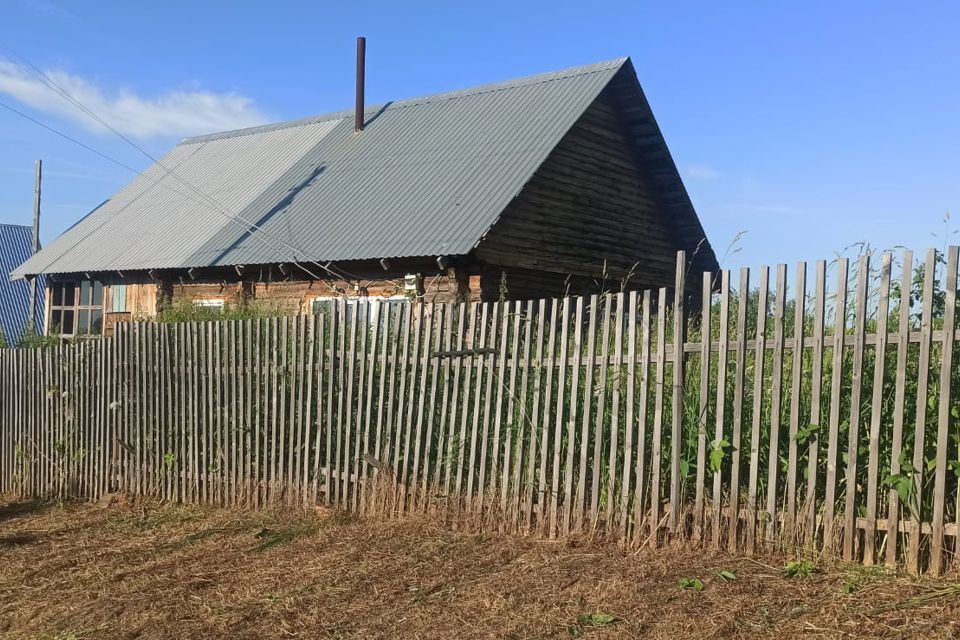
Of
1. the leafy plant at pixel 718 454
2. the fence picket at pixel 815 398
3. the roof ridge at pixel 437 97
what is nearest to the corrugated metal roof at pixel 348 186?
the roof ridge at pixel 437 97

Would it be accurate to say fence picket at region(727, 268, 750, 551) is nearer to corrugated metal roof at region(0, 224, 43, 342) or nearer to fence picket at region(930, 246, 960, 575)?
fence picket at region(930, 246, 960, 575)

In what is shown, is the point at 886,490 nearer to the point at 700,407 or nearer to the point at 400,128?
the point at 700,407

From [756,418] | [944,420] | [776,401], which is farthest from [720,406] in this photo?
[944,420]

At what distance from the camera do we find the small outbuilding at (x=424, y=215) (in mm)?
13820

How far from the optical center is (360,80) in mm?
20281

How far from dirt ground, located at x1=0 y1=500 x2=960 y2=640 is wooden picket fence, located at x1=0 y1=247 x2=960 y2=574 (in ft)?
0.88

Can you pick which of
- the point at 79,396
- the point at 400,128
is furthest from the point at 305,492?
the point at 400,128

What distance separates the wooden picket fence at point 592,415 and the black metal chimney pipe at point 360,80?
11.2m

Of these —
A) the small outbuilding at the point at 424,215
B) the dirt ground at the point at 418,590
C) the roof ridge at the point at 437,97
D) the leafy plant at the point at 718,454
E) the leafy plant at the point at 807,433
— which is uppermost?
the roof ridge at the point at 437,97

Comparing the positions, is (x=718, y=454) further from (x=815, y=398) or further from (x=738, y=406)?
(x=815, y=398)

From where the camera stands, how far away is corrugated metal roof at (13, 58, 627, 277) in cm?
1416

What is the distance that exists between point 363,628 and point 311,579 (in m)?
1.05

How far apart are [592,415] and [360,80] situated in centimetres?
1577

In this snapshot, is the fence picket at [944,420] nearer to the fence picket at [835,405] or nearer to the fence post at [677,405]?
the fence picket at [835,405]
